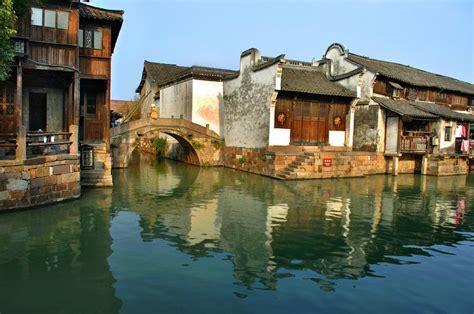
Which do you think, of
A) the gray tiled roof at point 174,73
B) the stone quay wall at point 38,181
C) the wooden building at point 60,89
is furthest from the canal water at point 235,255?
the gray tiled roof at point 174,73

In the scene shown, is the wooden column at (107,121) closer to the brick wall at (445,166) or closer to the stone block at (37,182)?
the stone block at (37,182)

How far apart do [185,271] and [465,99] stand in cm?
3189

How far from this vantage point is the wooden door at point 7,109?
1537cm

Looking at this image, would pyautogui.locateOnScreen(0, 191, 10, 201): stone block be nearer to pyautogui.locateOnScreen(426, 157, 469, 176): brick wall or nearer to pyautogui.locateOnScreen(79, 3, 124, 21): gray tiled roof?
pyautogui.locateOnScreen(79, 3, 124, 21): gray tiled roof

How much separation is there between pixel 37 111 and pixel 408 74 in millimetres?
25329

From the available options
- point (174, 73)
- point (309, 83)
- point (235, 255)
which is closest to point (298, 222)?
point (235, 255)

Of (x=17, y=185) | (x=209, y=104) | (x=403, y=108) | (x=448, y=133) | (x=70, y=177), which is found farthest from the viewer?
(x=209, y=104)

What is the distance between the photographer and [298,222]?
38.0ft

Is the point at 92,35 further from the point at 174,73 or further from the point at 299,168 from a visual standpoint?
the point at 174,73

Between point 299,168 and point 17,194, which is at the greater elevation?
point 299,168

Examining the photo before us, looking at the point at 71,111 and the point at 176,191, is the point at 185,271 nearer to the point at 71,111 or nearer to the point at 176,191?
the point at 176,191

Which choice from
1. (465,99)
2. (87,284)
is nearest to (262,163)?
(87,284)

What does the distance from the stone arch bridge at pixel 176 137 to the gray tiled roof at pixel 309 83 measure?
6.57 meters

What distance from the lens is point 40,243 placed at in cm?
891
